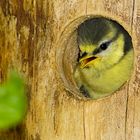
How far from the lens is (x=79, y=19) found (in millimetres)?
1602

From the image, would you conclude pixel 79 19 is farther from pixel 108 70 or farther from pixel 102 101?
pixel 108 70

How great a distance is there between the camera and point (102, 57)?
2064 mm

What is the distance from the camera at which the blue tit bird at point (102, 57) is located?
1945mm

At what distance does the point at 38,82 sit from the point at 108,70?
58 centimetres

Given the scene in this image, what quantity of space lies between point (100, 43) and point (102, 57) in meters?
0.14

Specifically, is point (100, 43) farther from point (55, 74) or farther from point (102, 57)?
point (55, 74)

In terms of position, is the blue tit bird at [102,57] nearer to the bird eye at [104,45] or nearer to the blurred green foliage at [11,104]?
the bird eye at [104,45]

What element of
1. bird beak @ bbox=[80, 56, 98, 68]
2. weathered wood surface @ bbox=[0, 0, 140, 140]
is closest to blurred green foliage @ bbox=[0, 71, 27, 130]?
weathered wood surface @ bbox=[0, 0, 140, 140]

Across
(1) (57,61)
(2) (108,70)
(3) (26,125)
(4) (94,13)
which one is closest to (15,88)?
(4) (94,13)

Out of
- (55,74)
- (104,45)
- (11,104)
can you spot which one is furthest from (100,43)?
(11,104)

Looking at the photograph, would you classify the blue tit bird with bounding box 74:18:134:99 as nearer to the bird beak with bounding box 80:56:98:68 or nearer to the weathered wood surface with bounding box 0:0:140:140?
the bird beak with bounding box 80:56:98:68

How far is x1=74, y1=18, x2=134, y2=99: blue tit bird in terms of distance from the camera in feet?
6.38

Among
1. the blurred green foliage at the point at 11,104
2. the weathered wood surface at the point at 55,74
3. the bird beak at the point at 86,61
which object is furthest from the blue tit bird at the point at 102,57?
the blurred green foliage at the point at 11,104

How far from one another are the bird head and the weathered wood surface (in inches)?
12.0
